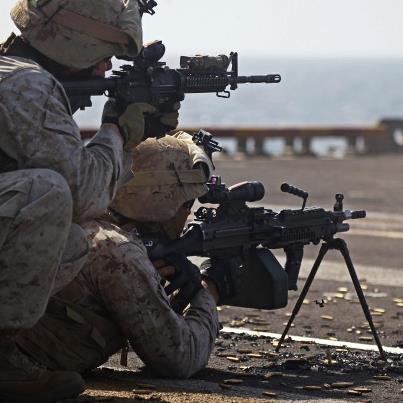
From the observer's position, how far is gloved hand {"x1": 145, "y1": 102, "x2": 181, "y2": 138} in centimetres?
638

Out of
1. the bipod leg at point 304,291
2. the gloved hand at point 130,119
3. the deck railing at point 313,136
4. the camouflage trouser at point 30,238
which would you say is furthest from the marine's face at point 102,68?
the deck railing at point 313,136

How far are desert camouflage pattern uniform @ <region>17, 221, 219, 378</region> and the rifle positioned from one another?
65 centimetres

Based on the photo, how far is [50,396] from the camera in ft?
18.2

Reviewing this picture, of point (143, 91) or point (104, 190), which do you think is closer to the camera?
point (104, 190)

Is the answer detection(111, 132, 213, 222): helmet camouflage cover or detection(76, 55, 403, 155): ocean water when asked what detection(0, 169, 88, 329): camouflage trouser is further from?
detection(76, 55, 403, 155): ocean water

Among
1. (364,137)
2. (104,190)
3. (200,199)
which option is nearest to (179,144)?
(200,199)

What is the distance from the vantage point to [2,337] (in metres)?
5.56

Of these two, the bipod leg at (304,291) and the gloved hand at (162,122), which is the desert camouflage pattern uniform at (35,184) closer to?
the gloved hand at (162,122)

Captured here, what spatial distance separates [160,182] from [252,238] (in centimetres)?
73

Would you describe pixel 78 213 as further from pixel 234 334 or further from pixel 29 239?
pixel 234 334

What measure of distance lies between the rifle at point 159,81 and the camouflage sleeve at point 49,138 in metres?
0.50

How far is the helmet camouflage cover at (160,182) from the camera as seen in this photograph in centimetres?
698

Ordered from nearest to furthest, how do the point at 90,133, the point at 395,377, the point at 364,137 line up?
1. the point at 395,377
2. the point at 90,133
3. the point at 364,137

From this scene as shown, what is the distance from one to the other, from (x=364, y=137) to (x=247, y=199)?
23.0 metres
